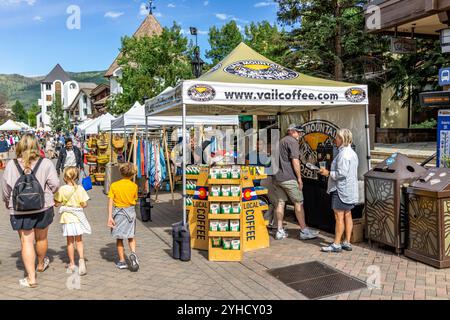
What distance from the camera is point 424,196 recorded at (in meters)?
5.07

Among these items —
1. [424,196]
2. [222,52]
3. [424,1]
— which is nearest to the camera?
[424,196]

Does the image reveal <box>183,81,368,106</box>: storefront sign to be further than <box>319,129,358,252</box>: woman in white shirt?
Yes

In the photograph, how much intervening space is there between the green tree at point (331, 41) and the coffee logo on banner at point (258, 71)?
9.60 metres

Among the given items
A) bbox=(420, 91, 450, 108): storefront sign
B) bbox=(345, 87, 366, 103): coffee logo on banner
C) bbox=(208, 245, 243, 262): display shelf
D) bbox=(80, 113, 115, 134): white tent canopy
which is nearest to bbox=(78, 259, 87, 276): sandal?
bbox=(208, 245, 243, 262): display shelf

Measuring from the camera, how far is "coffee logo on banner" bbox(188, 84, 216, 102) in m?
5.83

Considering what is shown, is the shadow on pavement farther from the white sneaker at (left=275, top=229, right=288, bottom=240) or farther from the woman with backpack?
the white sneaker at (left=275, top=229, right=288, bottom=240)

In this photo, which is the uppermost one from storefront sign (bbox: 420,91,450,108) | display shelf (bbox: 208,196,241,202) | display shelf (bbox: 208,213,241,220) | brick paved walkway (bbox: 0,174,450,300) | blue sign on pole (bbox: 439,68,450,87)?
blue sign on pole (bbox: 439,68,450,87)

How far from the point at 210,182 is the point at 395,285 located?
103 inches

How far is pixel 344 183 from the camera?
571cm

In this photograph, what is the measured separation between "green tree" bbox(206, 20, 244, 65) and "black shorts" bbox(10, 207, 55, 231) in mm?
24383

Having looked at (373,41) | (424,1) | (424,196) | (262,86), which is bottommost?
(424,196)

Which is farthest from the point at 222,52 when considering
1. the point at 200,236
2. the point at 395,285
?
the point at 395,285

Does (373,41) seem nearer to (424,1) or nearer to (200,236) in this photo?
(424,1)

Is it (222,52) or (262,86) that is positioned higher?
(222,52)
